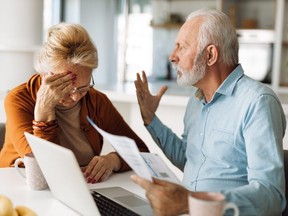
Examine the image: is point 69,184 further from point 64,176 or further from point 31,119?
point 31,119

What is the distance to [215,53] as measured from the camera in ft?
5.23

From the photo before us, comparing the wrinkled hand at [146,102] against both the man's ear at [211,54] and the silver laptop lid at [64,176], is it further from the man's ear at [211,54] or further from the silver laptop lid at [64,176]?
the silver laptop lid at [64,176]

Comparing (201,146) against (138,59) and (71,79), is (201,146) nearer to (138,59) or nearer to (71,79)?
(71,79)

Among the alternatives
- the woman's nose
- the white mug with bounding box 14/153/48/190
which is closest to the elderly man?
the woman's nose

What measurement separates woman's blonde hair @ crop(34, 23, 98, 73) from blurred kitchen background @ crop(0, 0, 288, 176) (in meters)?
1.12

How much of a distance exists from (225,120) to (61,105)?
0.63 metres

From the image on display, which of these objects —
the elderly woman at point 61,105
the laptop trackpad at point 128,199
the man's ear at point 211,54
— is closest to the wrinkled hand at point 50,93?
the elderly woman at point 61,105

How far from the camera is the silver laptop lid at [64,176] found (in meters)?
1.17

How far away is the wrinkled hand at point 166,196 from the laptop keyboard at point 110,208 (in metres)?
0.19

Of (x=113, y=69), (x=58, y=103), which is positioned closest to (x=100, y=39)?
(x=113, y=69)

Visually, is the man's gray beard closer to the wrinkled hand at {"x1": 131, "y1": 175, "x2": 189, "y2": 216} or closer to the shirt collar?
the shirt collar

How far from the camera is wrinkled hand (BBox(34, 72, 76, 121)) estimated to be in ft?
5.46

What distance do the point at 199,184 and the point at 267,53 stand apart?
387cm

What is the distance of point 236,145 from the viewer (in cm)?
151
